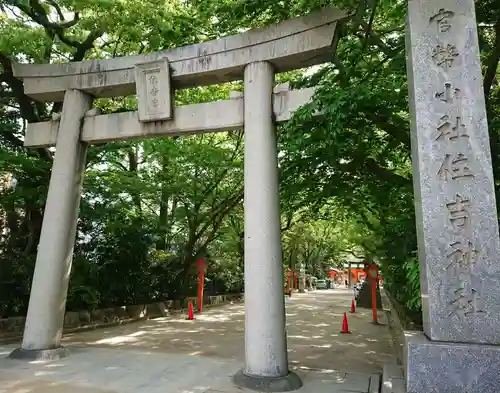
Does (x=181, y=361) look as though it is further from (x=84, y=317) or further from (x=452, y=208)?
(x=452, y=208)

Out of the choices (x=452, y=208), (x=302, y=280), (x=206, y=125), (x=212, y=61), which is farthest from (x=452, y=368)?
(x=302, y=280)

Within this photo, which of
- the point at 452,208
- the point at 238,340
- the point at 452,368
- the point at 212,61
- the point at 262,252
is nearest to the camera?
the point at 452,368

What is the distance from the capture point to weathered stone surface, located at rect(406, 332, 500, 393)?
357cm

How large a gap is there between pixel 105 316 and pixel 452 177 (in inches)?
438

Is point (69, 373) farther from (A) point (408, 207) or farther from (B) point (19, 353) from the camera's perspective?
(A) point (408, 207)

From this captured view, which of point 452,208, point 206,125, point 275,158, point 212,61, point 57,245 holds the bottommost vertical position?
point 57,245

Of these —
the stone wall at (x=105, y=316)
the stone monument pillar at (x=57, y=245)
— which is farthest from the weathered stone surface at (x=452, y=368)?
the stone wall at (x=105, y=316)

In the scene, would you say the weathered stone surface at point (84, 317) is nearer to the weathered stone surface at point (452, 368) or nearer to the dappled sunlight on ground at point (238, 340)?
the dappled sunlight on ground at point (238, 340)

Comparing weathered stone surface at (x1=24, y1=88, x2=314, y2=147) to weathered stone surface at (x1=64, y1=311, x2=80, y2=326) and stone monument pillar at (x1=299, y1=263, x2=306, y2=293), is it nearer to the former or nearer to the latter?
weathered stone surface at (x1=64, y1=311, x2=80, y2=326)

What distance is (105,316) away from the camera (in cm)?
1233

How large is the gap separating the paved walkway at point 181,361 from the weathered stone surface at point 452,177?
2522mm

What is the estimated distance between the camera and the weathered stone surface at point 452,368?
140 inches

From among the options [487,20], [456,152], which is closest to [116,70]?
[456,152]

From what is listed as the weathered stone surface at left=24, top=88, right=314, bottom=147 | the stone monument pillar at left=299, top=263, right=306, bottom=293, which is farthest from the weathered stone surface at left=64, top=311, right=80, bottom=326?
the stone monument pillar at left=299, top=263, right=306, bottom=293
